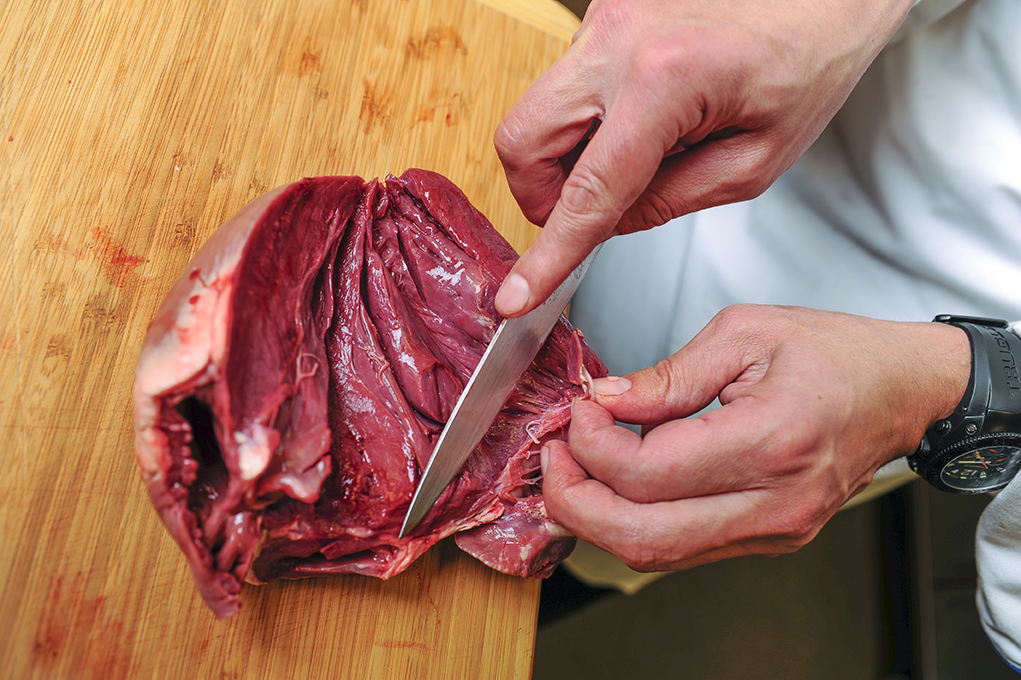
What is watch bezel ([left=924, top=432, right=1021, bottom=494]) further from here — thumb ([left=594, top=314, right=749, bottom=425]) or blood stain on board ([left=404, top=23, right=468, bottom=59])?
blood stain on board ([left=404, top=23, right=468, bottom=59])

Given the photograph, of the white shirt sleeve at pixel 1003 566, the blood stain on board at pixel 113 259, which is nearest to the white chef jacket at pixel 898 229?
the white shirt sleeve at pixel 1003 566

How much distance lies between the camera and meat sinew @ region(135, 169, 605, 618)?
1.41 metres

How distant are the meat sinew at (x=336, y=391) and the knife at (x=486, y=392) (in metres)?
0.05

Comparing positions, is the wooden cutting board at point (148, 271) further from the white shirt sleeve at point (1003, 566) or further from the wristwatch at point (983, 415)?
the white shirt sleeve at point (1003, 566)

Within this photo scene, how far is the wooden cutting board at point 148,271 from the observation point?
1746 millimetres

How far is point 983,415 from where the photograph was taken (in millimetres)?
1923

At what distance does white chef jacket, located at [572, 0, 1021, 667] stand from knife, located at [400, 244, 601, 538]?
36.4 inches

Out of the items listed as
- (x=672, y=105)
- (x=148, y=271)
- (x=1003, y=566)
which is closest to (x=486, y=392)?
(x=672, y=105)

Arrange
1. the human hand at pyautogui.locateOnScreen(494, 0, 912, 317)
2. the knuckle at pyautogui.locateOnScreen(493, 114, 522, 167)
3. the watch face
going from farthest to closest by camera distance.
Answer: the watch face
the knuckle at pyautogui.locateOnScreen(493, 114, 522, 167)
the human hand at pyautogui.locateOnScreen(494, 0, 912, 317)

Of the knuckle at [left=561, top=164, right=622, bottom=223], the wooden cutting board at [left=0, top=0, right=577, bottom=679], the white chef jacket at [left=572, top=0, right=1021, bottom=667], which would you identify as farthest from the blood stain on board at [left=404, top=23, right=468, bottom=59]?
the knuckle at [left=561, top=164, right=622, bottom=223]

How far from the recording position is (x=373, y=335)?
1.86 meters

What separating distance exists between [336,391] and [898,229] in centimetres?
208

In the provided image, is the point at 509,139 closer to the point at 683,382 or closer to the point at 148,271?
the point at 683,382

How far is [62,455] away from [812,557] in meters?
4.76
